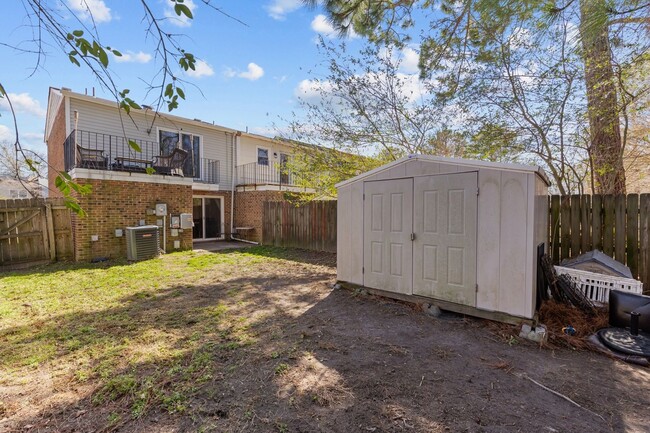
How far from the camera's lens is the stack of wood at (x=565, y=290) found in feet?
14.6

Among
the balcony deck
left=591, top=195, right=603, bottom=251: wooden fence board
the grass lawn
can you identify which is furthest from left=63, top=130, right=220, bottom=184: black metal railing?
left=591, top=195, right=603, bottom=251: wooden fence board

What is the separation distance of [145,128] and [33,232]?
5.49 m

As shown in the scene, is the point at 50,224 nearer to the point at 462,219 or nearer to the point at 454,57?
the point at 462,219

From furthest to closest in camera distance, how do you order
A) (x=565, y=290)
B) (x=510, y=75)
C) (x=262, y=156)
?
(x=262, y=156), (x=510, y=75), (x=565, y=290)

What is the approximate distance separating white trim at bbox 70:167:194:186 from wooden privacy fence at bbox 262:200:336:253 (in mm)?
3148

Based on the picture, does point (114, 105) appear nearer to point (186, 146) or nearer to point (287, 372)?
point (186, 146)

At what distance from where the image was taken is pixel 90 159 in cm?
891

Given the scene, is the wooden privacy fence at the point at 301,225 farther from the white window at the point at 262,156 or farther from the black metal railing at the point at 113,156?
the white window at the point at 262,156

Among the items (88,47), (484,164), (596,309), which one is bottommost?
(596,309)

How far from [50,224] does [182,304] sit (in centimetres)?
604

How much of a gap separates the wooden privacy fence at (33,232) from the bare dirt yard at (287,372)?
346cm

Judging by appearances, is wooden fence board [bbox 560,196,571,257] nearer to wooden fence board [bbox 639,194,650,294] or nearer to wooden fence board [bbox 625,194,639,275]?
wooden fence board [bbox 625,194,639,275]

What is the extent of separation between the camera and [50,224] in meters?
8.44

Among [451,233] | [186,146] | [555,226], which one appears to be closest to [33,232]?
[186,146]
